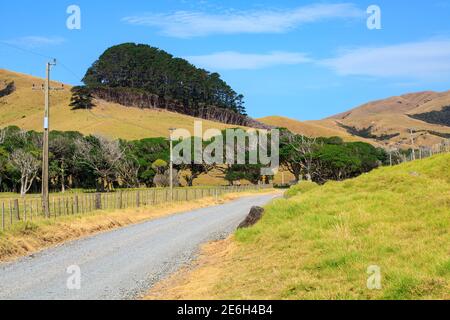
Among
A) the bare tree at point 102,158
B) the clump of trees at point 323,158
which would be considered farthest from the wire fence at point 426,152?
the bare tree at point 102,158

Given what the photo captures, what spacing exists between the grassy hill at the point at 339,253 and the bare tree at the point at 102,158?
63.2 m

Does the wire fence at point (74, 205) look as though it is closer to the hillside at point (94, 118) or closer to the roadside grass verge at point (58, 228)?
the roadside grass verge at point (58, 228)

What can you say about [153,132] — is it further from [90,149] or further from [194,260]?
[194,260]

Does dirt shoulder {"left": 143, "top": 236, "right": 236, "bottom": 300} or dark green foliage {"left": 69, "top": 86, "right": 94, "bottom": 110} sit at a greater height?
dark green foliage {"left": 69, "top": 86, "right": 94, "bottom": 110}

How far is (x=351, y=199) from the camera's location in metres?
24.0

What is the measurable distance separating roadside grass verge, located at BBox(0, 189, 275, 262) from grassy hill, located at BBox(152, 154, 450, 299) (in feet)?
23.9

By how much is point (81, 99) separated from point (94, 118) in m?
10.7

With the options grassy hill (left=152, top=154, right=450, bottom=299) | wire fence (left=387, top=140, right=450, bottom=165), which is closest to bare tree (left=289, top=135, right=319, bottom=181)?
wire fence (left=387, top=140, right=450, bottom=165)

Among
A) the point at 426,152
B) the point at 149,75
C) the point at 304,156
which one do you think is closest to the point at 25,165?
the point at 304,156

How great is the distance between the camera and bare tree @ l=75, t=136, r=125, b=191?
8406cm

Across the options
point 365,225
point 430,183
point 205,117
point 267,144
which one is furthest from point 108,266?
point 205,117

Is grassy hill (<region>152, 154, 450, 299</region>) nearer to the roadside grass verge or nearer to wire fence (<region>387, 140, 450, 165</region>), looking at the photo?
the roadside grass verge

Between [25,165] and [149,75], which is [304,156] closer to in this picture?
[25,165]
